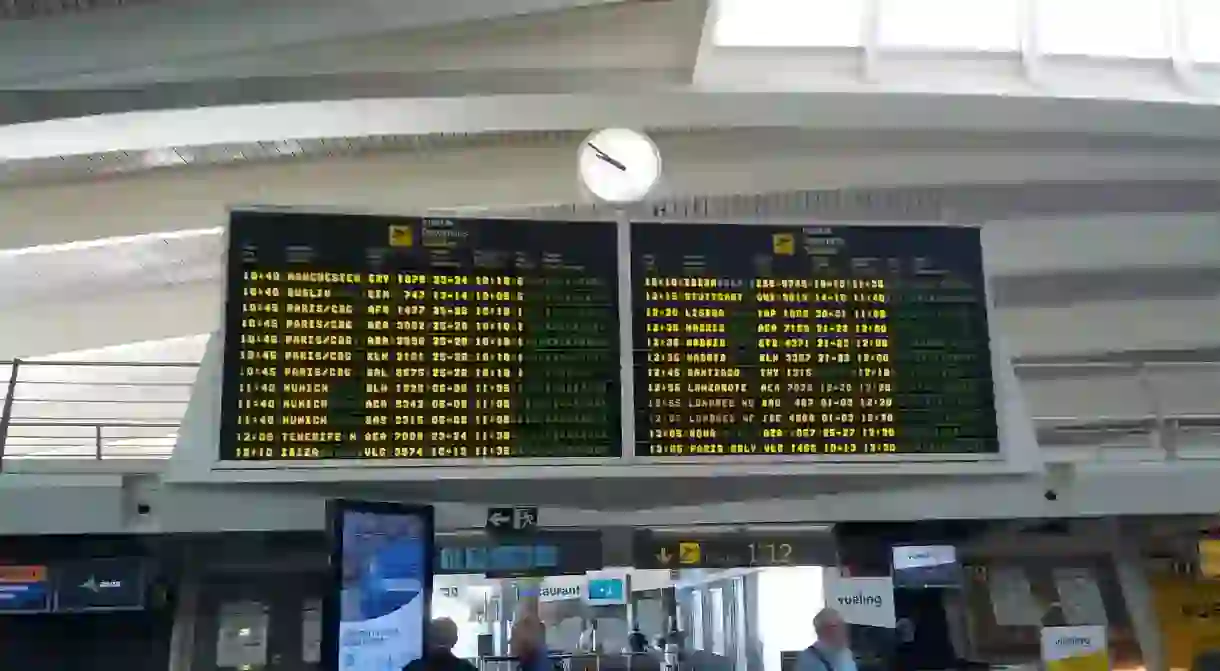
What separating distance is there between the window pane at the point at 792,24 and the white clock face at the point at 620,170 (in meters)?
3.24

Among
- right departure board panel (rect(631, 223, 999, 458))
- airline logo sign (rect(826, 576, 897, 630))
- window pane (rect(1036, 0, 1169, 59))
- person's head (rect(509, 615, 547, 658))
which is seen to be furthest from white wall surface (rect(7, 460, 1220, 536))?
window pane (rect(1036, 0, 1169, 59))

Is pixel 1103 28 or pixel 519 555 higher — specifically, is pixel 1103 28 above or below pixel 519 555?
above

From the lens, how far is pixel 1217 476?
577cm

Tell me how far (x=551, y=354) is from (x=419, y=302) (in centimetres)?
64

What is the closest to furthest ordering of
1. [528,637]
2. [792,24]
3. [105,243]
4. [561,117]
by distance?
[528,637] → [561,117] → [792,24] → [105,243]

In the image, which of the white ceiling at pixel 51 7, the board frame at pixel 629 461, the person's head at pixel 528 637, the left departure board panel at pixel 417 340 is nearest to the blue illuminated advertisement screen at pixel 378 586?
the board frame at pixel 629 461

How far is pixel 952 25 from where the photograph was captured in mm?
10328

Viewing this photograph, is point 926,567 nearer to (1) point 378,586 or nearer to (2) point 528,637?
(2) point 528,637

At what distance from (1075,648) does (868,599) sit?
116 cm

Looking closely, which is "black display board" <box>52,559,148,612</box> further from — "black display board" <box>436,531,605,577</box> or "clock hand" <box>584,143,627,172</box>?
"clock hand" <box>584,143,627,172</box>

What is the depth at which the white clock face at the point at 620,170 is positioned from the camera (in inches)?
267

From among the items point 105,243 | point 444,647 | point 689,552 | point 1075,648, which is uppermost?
point 105,243

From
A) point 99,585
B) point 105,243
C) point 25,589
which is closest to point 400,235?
point 99,585

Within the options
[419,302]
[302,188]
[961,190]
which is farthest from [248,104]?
[961,190]
